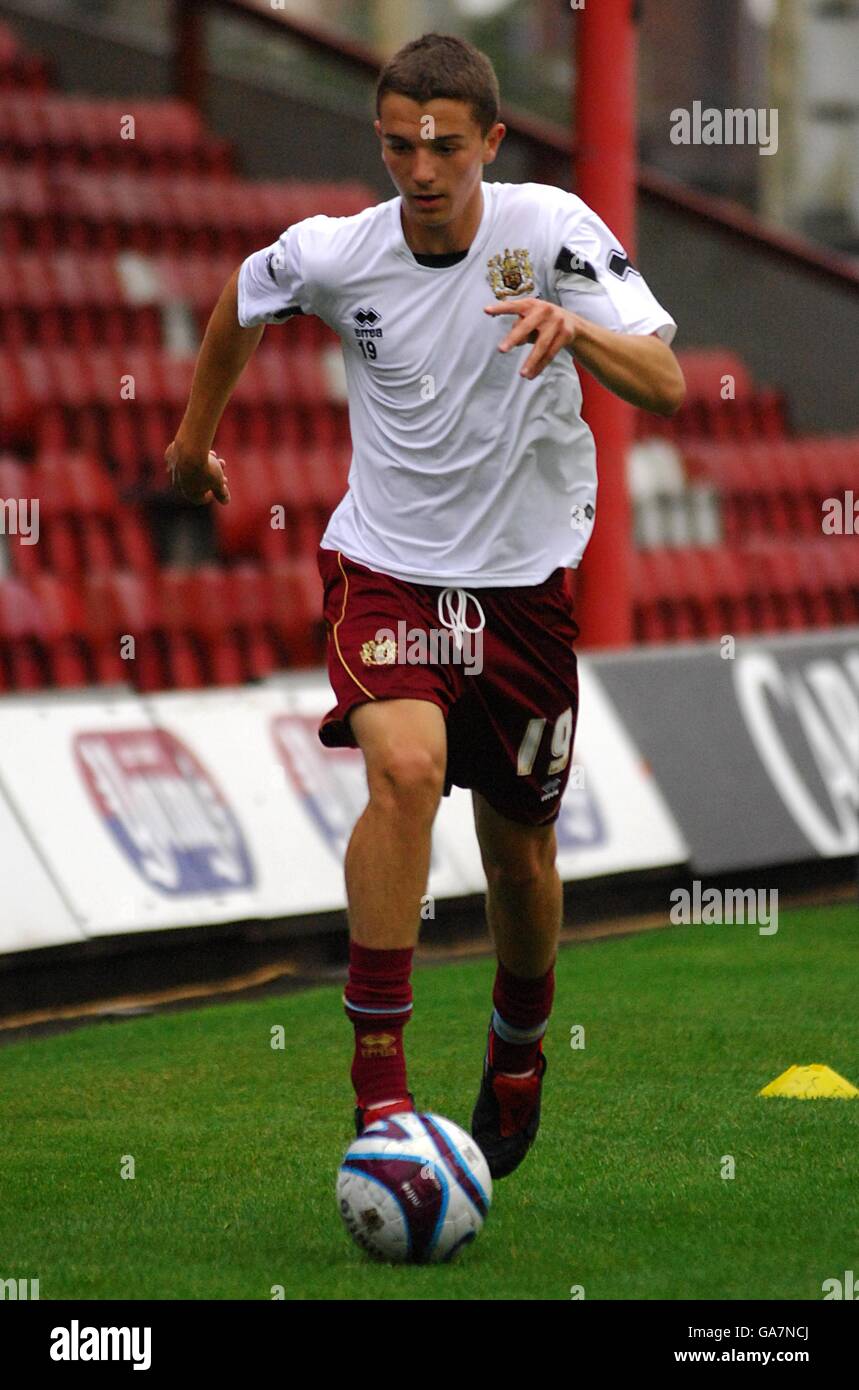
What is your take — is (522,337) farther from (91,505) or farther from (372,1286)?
(91,505)

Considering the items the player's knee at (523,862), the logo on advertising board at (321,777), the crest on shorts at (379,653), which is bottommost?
the logo on advertising board at (321,777)

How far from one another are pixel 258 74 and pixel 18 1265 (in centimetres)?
1199

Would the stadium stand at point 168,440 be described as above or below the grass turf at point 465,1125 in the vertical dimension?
above

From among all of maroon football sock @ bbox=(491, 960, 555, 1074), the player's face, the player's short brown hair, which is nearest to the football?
maroon football sock @ bbox=(491, 960, 555, 1074)

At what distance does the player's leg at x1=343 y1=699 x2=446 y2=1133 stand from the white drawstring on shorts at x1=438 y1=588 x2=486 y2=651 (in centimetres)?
31

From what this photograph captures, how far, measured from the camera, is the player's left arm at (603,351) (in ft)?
12.5

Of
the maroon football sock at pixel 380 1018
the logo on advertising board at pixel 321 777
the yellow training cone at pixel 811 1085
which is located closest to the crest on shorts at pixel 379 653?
the maroon football sock at pixel 380 1018

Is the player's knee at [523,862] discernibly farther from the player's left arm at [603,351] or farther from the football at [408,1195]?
the player's left arm at [603,351]

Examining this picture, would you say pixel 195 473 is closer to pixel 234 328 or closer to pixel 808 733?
pixel 234 328

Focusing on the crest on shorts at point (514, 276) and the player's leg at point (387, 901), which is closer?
the player's leg at point (387, 901)

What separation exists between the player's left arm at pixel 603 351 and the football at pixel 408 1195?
4.25 ft

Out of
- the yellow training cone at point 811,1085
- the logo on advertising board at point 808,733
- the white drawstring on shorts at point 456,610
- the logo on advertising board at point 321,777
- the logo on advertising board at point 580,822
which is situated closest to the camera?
the white drawstring on shorts at point 456,610

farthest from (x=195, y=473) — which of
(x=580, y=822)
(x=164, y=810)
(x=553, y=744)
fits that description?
(x=580, y=822)

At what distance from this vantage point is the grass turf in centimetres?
389
